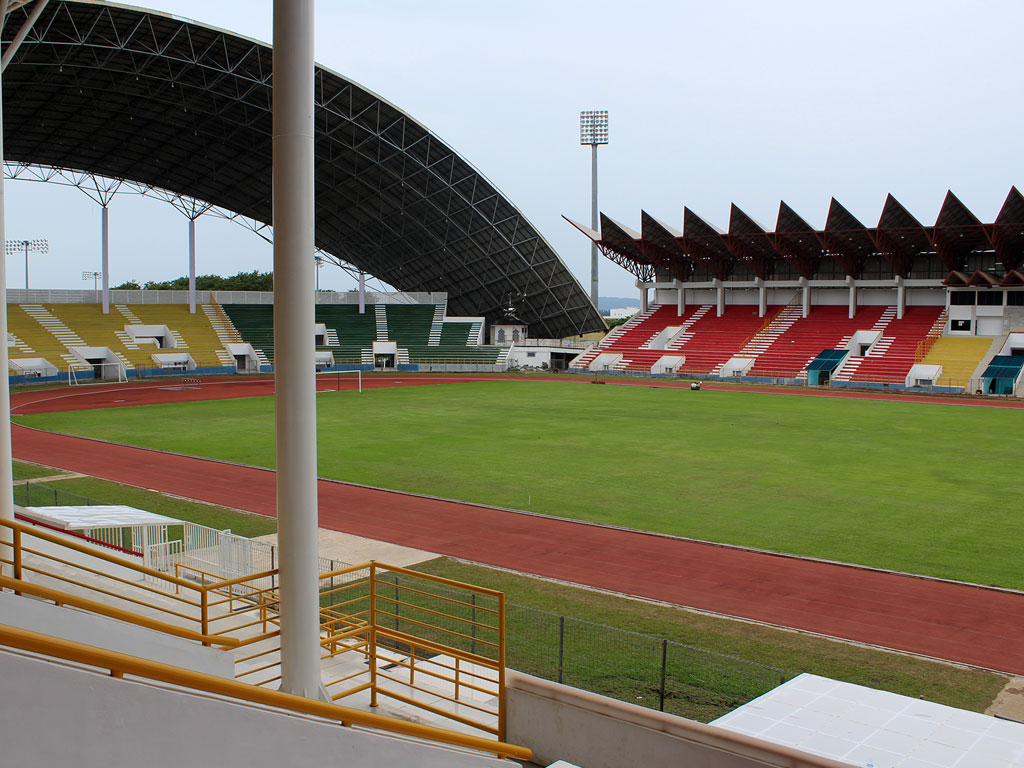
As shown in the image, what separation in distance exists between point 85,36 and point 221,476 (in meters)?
35.2

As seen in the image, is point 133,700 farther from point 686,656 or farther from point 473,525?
point 473,525

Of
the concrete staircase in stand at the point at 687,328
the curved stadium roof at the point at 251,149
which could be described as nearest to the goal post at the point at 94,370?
the curved stadium roof at the point at 251,149


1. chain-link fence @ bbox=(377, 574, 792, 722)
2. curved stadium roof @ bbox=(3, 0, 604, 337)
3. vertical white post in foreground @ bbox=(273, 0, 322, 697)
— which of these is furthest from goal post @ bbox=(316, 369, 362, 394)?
vertical white post in foreground @ bbox=(273, 0, 322, 697)

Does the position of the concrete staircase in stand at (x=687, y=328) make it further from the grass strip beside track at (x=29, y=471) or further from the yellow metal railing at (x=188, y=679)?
the yellow metal railing at (x=188, y=679)

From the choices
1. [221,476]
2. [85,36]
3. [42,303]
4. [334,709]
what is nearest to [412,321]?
[42,303]

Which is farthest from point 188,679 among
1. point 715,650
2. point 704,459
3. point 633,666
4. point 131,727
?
point 704,459

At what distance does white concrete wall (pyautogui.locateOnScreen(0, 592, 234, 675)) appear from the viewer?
5992mm

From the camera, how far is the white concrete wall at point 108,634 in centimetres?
599

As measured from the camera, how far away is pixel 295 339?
7023 mm

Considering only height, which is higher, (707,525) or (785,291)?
(785,291)

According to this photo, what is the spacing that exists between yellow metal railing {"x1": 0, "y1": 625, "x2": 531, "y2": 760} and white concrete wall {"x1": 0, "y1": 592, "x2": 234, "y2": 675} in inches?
81.8

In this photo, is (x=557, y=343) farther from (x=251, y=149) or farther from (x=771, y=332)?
(x=251, y=149)

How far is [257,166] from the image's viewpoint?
243ft

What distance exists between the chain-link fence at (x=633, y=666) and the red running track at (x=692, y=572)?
293cm
